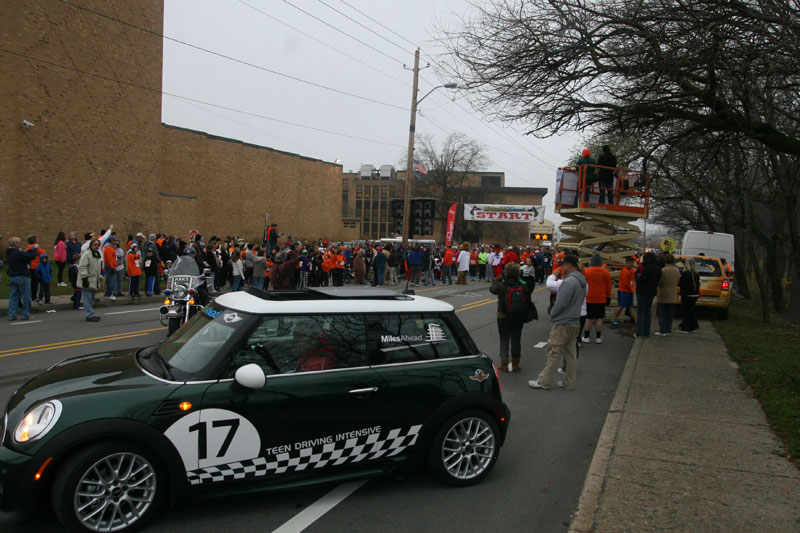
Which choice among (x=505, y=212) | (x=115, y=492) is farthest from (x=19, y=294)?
(x=505, y=212)

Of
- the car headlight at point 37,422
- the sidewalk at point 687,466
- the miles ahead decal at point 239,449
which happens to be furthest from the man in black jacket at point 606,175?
the car headlight at point 37,422

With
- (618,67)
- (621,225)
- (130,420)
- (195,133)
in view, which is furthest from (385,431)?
(195,133)

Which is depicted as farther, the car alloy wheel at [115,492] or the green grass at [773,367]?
the green grass at [773,367]

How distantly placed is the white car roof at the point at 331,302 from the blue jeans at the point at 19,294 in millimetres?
9749

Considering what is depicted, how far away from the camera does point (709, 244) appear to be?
75.6 feet

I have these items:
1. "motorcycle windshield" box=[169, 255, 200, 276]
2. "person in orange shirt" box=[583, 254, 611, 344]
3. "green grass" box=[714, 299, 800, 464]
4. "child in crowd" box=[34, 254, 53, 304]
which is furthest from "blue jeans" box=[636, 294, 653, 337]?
"child in crowd" box=[34, 254, 53, 304]

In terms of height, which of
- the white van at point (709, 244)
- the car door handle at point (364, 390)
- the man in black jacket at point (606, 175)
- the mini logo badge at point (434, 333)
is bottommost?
the car door handle at point (364, 390)

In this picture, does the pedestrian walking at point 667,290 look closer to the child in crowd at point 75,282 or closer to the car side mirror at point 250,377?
the car side mirror at point 250,377

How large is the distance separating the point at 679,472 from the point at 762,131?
19.6 ft

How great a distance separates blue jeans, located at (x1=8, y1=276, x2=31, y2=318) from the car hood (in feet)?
30.7

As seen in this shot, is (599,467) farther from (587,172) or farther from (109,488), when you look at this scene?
(587,172)

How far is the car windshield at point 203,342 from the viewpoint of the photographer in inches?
154

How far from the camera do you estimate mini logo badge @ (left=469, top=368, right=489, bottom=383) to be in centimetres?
471

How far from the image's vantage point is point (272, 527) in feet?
12.4
